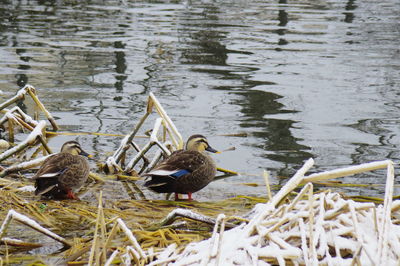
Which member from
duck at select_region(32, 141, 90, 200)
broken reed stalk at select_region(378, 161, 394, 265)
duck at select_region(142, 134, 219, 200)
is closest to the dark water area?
duck at select_region(142, 134, 219, 200)

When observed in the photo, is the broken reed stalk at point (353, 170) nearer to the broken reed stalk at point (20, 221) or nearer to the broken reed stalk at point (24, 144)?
the broken reed stalk at point (20, 221)

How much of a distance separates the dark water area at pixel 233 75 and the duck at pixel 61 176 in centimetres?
122

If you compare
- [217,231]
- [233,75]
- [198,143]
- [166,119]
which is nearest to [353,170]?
[217,231]

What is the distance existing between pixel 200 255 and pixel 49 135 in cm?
529

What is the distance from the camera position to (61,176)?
615 centimetres

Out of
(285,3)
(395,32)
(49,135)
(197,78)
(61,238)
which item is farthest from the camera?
(285,3)

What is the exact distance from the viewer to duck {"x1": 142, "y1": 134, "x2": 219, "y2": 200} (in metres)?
6.42

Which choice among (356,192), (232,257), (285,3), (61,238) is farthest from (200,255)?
(285,3)

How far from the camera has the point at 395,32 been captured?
17594 millimetres

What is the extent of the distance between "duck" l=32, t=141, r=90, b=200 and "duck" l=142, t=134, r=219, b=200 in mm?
548

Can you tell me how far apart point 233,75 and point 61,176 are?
6.92 m

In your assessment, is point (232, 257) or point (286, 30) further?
point (286, 30)

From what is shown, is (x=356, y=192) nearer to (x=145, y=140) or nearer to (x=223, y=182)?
(x=223, y=182)

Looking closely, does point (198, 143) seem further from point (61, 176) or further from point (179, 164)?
point (61, 176)
